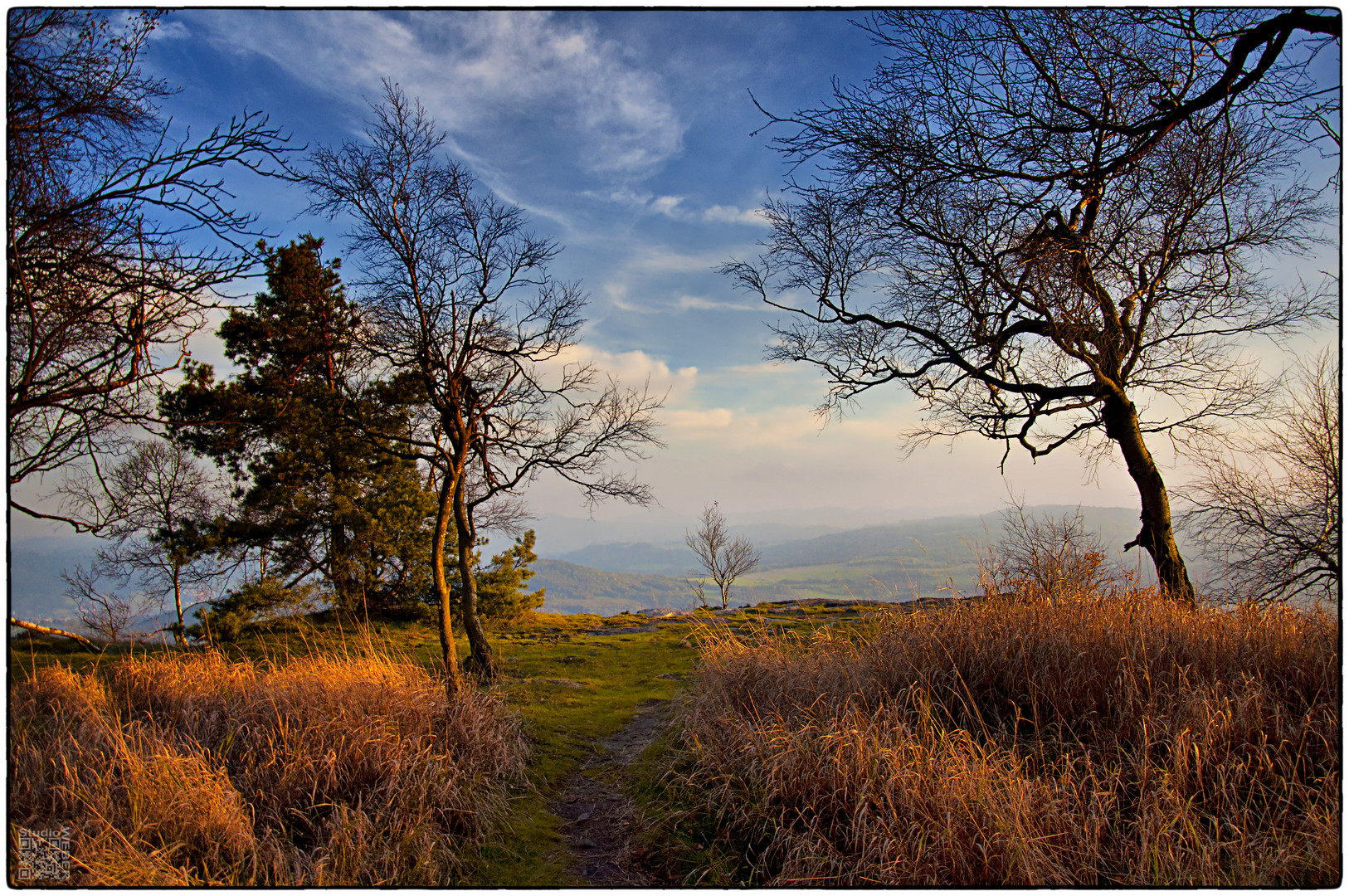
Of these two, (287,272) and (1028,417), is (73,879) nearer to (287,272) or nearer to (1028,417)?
(1028,417)

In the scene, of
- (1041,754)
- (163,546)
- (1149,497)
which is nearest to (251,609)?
(163,546)

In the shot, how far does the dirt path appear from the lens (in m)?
3.71

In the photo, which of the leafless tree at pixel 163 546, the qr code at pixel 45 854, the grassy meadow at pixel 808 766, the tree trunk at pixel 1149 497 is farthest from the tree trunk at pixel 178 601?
the tree trunk at pixel 1149 497

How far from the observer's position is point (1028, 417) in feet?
31.4

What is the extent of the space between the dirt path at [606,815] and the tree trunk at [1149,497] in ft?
24.1

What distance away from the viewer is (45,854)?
3.10 metres

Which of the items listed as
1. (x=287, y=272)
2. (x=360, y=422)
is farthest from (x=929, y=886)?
(x=287, y=272)

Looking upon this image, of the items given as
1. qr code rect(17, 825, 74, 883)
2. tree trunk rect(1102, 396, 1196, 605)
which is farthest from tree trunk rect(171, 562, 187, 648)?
tree trunk rect(1102, 396, 1196, 605)

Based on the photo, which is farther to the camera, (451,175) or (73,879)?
(451,175)

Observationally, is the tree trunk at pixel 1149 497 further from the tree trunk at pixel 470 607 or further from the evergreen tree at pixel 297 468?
the evergreen tree at pixel 297 468

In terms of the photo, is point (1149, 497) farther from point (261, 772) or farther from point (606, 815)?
point (261, 772)

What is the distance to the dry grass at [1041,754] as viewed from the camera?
3043 millimetres

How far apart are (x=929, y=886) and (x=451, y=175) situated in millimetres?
9647

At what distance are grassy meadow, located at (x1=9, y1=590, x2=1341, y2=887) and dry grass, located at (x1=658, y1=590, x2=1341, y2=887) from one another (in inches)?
0.8
